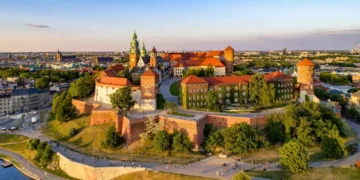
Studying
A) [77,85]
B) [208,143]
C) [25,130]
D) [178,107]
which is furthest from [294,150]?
[25,130]

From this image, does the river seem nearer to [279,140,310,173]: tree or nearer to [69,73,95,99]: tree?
[69,73,95,99]: tree

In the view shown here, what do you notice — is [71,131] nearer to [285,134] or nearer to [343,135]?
[285,134]

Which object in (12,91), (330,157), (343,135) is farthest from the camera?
(12,91)

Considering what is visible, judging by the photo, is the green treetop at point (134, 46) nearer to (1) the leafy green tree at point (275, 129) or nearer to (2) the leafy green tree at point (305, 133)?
(1) the leafy green tree at point (275, 129)

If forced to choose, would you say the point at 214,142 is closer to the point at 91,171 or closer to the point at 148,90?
the point at 148,90

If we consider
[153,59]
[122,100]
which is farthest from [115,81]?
[153,59]
